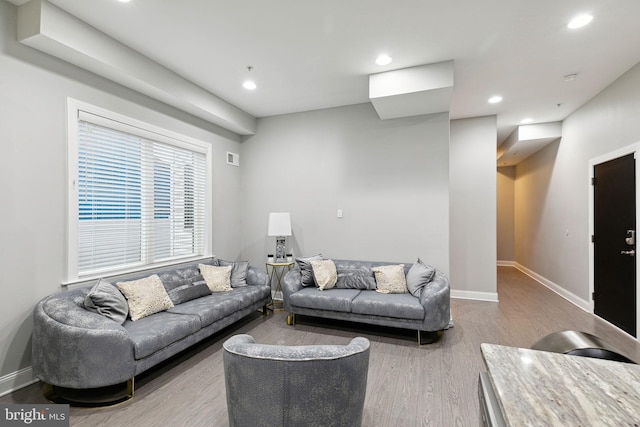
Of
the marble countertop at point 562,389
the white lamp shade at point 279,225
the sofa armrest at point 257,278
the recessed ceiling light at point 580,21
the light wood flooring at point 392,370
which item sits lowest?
the light wood flooring at point 392,370

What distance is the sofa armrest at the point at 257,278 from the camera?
406 cm

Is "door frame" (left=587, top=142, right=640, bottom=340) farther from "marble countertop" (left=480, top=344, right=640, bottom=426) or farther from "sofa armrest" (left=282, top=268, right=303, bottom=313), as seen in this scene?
"sofa armrest" (left=282, top=268, right=303, bottom=313)

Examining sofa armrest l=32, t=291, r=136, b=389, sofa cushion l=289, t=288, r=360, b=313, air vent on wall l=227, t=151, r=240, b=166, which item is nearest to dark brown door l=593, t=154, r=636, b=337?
sofa cushion l=289, t=288, r=360, b=313

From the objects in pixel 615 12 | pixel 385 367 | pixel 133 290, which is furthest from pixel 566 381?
pixel 133 290

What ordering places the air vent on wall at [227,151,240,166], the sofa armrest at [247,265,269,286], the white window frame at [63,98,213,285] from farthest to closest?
1. the air vent on wall at [227,151,240,166]
2. the sofa armrest at [247,265,269,286]
3. the white window frame at [63,98,213,285]

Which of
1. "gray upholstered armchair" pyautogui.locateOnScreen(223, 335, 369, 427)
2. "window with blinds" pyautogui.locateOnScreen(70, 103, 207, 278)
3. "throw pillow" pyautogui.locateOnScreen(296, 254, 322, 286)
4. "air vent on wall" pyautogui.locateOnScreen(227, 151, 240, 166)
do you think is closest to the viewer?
"gray upholstered armchair" pyautogui.locateOnScreen(223, 335, 369, 427)

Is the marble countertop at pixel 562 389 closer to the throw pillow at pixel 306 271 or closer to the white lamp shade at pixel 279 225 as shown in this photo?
the throw pillow at pixel 306 271

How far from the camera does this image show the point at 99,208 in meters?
3.01

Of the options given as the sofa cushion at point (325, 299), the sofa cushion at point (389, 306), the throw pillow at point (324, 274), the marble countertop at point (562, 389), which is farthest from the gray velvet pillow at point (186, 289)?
the marble countertop at point (562, 389)

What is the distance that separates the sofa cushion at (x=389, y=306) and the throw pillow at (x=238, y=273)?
62.4 inches

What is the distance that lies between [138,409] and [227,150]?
3608 mm

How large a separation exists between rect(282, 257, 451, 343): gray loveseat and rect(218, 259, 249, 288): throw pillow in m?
0.66

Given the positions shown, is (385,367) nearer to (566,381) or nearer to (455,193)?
(566,381)

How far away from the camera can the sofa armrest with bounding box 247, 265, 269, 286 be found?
4059 millimetres
